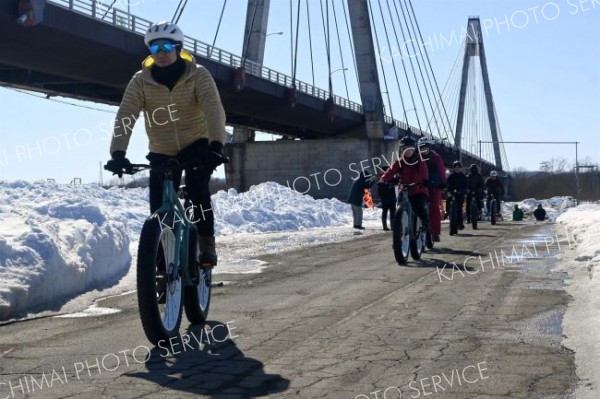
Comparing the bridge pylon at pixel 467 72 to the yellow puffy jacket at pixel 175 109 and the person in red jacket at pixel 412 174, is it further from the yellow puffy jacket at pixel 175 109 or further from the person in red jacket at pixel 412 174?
the yellow puffy jacket at pixel 175 109

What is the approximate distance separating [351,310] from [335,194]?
57500 mm

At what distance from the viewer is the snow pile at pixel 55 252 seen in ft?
24.7

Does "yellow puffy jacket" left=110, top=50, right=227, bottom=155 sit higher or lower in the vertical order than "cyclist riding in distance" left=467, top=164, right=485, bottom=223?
higher

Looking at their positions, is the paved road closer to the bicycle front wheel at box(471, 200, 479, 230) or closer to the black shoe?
the black shoe

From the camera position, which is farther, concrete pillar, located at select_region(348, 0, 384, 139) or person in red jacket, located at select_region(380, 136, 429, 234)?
concrete pillar, located at select_region(348, 0, 384, 139)

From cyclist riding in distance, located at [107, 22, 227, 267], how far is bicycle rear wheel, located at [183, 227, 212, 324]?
15cm

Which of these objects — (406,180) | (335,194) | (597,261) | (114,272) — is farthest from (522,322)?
(335,194)

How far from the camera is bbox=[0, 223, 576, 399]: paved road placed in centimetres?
443

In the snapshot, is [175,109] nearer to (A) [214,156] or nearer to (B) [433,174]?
(A) [214,156]

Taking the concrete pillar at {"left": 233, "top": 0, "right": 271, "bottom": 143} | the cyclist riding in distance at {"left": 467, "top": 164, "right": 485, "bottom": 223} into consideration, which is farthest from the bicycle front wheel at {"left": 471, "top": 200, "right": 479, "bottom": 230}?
the concrete pillar at {"left": 233, "top": 0, "right": 271, "bottom": 143}

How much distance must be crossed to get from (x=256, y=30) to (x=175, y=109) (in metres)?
44.7

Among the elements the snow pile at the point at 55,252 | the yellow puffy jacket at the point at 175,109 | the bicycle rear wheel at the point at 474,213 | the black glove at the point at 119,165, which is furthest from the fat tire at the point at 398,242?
the bicycle rear wheel at the point at 474,213

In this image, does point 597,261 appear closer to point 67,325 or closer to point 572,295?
point 572,295

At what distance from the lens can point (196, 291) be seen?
6293 mm
